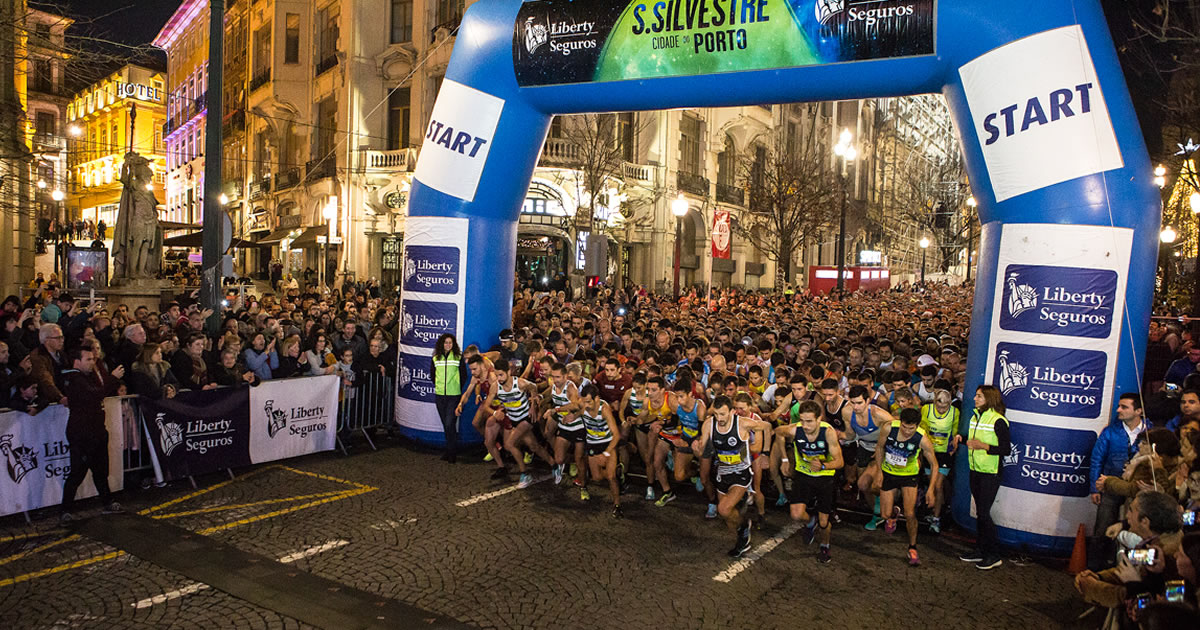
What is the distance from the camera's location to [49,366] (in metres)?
8.31

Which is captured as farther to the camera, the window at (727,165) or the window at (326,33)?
the window at (727,165)

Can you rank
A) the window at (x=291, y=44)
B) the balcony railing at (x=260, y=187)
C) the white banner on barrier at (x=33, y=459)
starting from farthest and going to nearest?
the balcony railing at (x=260, y=187), the window at (x=291, y=44), the white banner on barrier at (x=33, y=459)

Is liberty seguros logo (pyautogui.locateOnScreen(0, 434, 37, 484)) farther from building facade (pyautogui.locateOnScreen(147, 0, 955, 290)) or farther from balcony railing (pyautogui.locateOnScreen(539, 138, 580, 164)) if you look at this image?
balcony railing (pyautogui.locateOnScreen(539, 138, 580, 164))

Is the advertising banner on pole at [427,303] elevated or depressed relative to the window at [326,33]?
depressed

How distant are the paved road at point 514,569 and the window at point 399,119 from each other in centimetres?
2412

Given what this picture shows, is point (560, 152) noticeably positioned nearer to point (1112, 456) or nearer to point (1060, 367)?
point (1060, 367)

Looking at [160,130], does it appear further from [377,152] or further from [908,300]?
[908,300]

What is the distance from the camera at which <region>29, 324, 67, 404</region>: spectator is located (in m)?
7.93

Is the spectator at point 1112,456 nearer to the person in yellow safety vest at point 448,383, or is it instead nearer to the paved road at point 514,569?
the paved road at point 514,569

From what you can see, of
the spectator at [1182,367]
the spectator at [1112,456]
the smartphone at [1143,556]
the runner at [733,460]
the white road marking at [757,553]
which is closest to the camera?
the smartphone at [1143,556]

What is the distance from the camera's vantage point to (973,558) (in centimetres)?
770

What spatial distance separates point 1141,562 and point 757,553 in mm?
3411

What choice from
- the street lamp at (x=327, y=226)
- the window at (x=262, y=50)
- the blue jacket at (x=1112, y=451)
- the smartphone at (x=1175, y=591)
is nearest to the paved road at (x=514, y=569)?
the blue jacket at (x=1112, y=451)

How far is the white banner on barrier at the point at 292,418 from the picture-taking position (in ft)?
33.1
